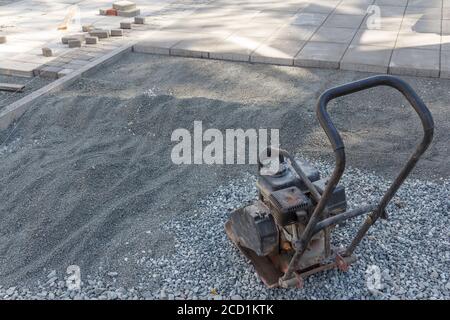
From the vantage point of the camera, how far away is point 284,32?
302 inches

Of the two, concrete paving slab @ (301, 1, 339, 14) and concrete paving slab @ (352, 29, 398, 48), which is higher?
→ concrete paving slab @ (301, 1, 339, 14)

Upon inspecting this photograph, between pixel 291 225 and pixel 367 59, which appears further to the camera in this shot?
pixel 367 59

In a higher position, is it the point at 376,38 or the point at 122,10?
the point at 122,10

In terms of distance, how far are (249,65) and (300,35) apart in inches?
51.3

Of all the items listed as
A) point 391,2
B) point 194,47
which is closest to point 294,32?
point 194,47

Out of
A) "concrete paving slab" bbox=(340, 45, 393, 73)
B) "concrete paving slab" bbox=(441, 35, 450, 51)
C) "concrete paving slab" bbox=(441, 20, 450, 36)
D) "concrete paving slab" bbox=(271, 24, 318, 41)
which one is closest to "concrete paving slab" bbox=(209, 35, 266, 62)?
"concrete paving slab" bbox=(271, 24, 318, 41)

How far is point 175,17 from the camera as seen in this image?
880cm

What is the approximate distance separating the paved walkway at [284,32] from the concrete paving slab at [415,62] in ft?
0.04

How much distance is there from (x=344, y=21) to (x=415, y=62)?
2.12 metres

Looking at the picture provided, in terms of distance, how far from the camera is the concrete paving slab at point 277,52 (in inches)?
261

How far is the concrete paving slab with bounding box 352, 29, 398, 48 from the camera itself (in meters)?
7.00

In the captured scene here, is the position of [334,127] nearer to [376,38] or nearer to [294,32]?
[376,38]

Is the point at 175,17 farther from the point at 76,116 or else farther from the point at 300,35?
the point at 76,116

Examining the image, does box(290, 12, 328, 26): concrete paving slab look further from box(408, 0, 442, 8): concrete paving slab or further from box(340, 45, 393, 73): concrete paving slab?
box(408, 0, 442, 8): concrete paving slab
